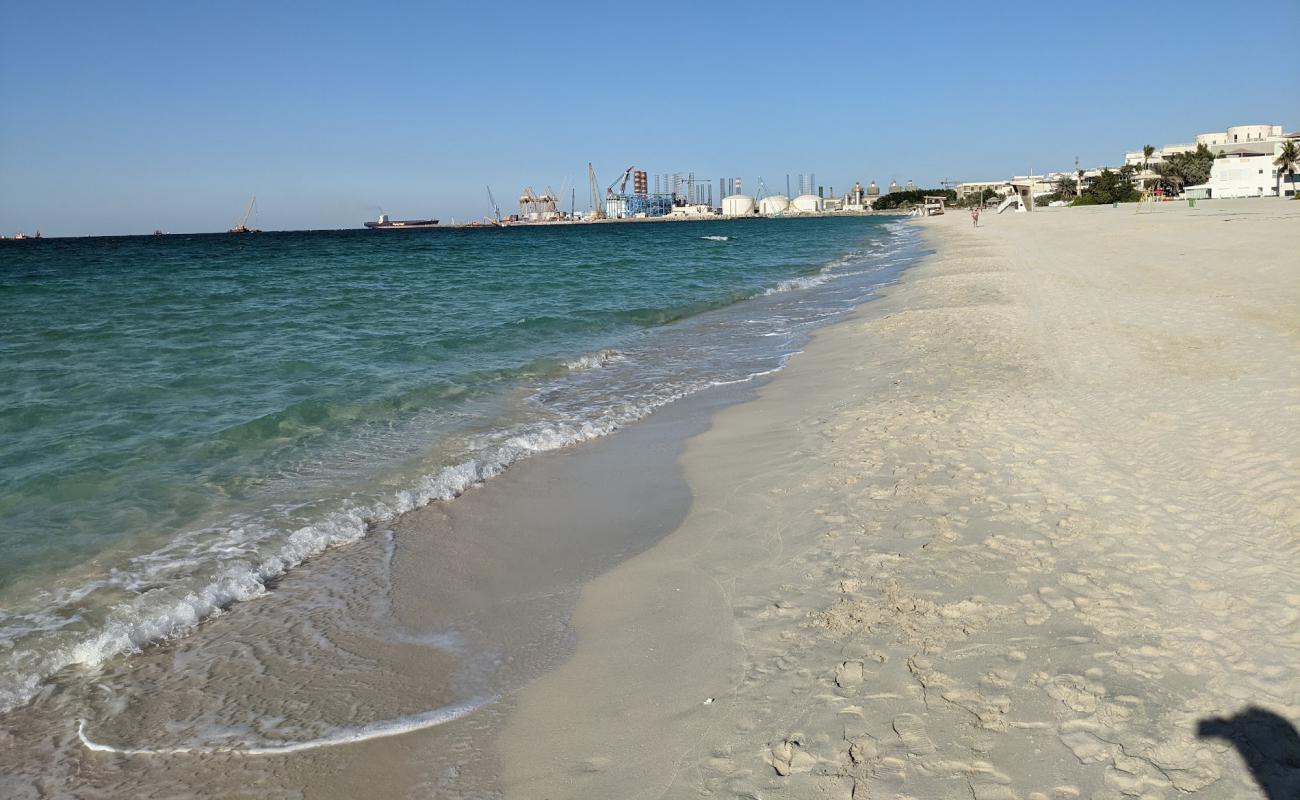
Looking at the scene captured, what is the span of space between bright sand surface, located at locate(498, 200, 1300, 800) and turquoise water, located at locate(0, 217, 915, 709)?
235cm

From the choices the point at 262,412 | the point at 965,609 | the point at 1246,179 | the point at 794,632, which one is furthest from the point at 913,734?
the point at 1246,179

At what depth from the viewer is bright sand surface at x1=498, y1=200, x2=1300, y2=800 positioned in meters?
2.77

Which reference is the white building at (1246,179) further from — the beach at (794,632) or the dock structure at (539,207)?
the dock structure at (539,207)

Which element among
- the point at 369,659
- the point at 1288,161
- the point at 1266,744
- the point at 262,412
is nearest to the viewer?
the point at 1266,744

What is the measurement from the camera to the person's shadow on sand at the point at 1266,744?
2.47m

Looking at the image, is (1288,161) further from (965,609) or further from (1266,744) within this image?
(1266,744)

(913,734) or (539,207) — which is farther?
(539,207)

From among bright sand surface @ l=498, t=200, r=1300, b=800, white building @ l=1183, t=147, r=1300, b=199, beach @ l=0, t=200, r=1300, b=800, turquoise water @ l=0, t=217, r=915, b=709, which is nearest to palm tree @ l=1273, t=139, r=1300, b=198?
white building @ l=1183, t=147, r=1300, b=199

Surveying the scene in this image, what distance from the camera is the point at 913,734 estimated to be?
9.39 ft

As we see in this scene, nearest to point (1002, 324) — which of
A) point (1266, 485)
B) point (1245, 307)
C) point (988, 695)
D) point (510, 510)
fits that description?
point (1245, 307)

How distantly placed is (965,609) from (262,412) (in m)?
7.97

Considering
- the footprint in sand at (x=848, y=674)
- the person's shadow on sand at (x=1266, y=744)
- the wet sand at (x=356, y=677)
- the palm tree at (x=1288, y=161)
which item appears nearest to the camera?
the person's shadow on sand at (x=1266, y=744)

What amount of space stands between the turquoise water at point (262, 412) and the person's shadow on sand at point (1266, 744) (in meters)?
4.84

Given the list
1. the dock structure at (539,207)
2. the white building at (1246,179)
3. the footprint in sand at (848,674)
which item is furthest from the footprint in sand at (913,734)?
the dock structure at (539,207)
